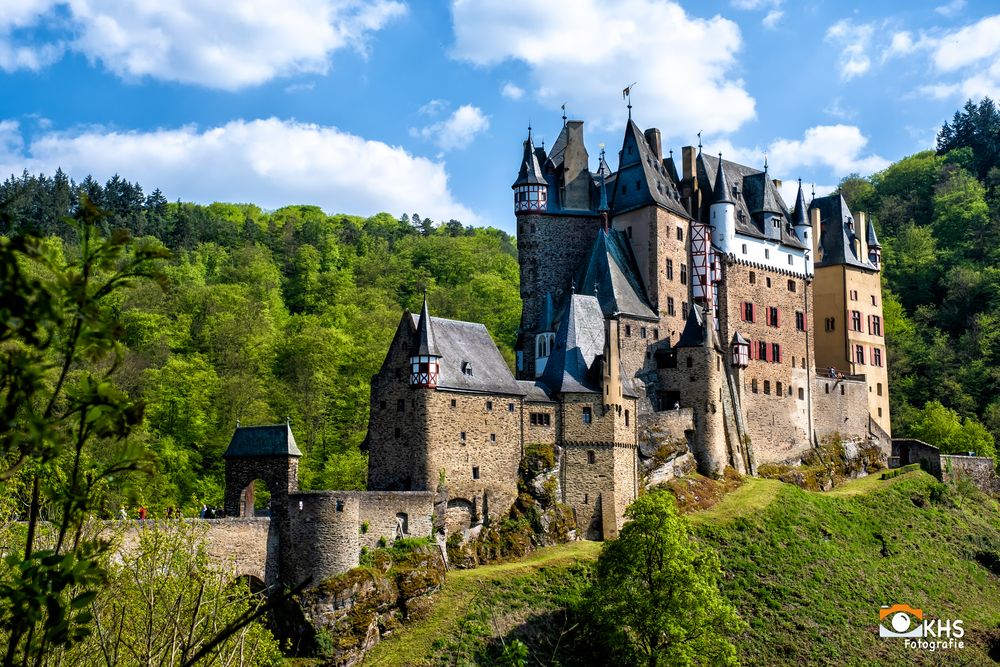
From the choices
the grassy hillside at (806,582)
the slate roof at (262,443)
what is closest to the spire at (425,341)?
the slate roof at (262,443)

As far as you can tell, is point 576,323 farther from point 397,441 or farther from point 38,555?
point 38,555

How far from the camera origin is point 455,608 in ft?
112

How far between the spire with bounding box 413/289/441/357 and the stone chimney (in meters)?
14.0

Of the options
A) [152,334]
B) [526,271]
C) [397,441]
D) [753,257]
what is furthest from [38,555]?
[152,334]

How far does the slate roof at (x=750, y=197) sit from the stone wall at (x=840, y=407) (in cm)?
700

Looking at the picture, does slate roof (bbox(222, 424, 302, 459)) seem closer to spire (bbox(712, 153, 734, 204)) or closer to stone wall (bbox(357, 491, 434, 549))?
stone wall (bbox(357, 491, 434, 549))

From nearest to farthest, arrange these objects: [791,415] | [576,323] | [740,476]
Answer: [576,323] < [740,476] < [791,415]

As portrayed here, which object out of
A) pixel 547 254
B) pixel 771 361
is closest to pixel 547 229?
pixel 547 254

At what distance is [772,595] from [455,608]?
12587 mm

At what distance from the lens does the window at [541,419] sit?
1618 inches

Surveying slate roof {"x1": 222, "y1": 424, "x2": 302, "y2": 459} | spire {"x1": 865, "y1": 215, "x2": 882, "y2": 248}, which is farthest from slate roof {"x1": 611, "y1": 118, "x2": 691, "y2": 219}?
slate roof {"x1": 222, "y1": 424, "x2": 302, "y2": 459}

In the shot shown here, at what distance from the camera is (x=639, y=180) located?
50031 mm

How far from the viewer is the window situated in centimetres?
4109

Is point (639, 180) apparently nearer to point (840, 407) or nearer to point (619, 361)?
point (619, 361)
